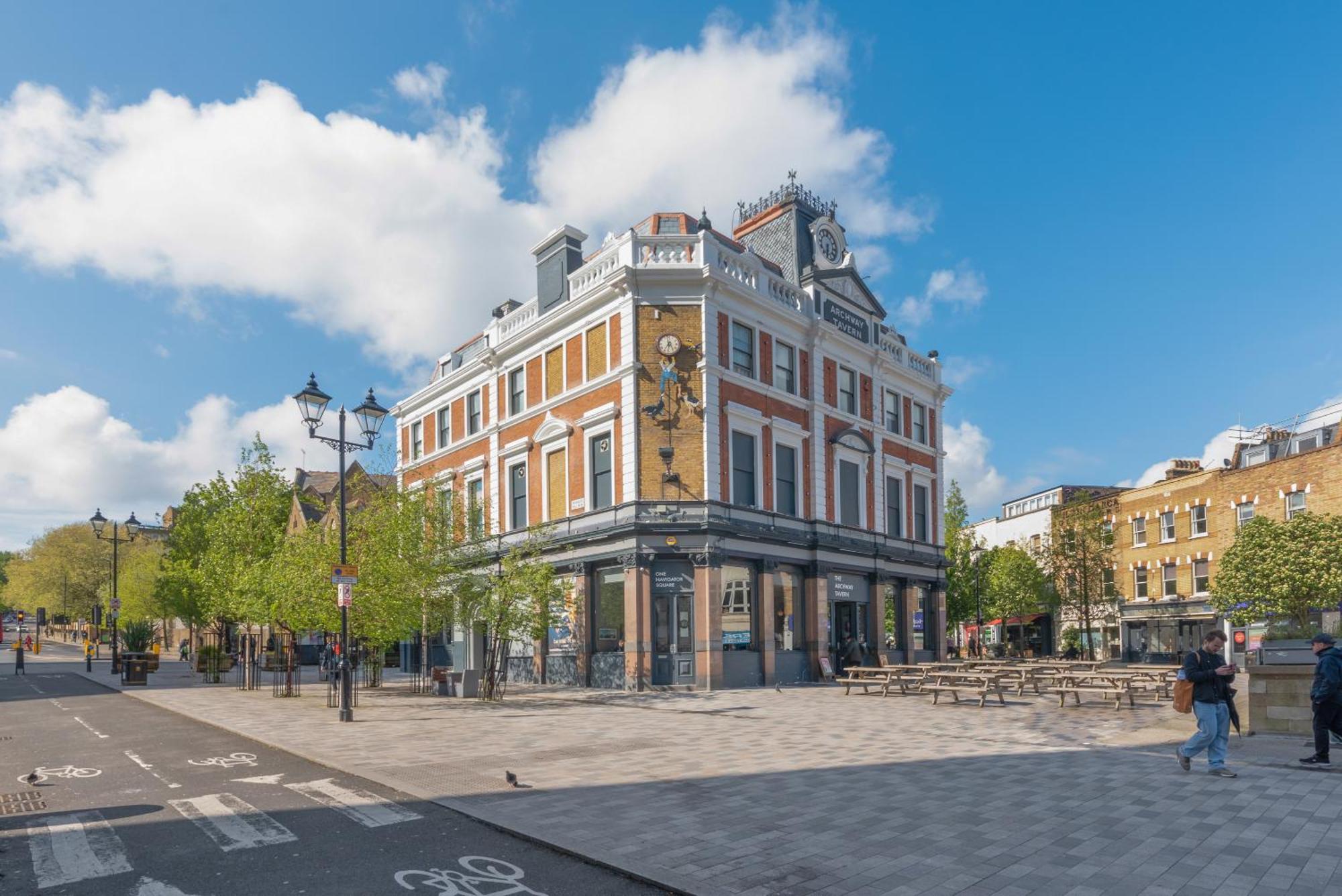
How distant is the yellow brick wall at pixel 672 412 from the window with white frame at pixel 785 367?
4058mm

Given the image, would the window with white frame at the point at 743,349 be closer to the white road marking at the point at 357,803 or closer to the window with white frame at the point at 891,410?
the window with white frame at the point at 891,410

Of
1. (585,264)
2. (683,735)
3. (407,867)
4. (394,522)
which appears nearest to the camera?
(407,867)

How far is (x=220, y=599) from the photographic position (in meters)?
31.5

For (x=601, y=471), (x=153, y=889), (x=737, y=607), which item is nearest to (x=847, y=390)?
(x=737, y=607)

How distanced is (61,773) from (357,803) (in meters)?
5.29

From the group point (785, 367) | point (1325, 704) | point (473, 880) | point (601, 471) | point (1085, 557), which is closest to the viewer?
point (473, 880)

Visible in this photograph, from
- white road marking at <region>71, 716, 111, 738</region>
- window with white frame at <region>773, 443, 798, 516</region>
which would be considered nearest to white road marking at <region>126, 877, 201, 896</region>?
white road marking at <region>71, 716, 111, 738</region>

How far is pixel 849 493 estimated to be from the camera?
32.9 meters

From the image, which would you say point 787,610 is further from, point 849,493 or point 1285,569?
point 1285,569

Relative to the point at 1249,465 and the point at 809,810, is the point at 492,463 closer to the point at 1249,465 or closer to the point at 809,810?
the point at 809,810

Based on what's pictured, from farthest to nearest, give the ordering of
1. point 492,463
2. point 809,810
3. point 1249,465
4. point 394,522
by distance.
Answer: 1. point 1249,465
2. point 492,463
3. point 394,522
4. point 809,810

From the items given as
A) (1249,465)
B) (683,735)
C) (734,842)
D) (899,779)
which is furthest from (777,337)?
(1249,465)

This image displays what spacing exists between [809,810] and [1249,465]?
4362 cm

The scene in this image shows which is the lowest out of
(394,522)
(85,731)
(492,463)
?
(85,731)
